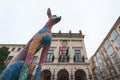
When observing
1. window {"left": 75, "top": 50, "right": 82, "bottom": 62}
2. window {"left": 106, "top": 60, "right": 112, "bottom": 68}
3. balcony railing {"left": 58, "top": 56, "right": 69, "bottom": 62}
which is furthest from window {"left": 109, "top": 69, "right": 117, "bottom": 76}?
balcony railing {"left": 58, "top": 56, "right": 69, "bottom": 62}

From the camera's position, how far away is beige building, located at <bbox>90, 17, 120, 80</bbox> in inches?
971

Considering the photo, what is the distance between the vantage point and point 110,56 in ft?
93.5

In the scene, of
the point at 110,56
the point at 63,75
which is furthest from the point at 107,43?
the point at 63,75

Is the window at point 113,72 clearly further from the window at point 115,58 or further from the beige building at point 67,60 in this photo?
the beige building at point 67,60

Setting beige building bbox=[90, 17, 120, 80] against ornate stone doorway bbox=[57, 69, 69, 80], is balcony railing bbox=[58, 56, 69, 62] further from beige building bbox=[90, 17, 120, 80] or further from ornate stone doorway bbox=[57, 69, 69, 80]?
beige building bbox=[90, 17, 120, 80]

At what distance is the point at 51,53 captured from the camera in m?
19.1

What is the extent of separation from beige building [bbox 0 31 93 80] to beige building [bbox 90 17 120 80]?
9734 millimetres

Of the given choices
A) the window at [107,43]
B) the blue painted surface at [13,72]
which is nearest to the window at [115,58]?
the window at [107,43]

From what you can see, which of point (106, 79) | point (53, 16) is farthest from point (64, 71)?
point (106, 79)

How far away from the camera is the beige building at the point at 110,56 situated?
24.7m

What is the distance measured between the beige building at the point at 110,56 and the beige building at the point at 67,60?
383 inches

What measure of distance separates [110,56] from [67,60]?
52.1ft

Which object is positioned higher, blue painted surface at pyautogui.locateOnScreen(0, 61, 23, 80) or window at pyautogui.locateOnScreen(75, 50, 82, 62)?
window at pyautogui.locateOnScreen(75, 50, 82, 62)

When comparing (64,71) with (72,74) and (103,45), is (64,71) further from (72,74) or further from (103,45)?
(103,45)
